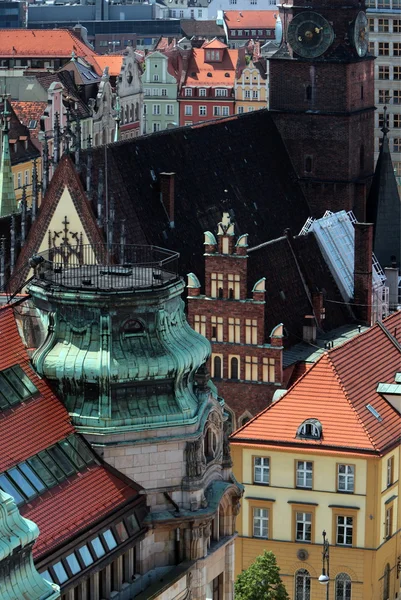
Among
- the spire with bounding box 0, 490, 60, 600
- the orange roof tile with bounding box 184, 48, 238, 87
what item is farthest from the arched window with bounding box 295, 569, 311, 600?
the orange roof tile with bounding box 184, 48, 238, 87

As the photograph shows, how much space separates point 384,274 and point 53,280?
49.7 meters

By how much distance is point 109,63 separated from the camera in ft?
604

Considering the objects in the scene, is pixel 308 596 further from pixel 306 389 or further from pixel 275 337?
pixel 275 337

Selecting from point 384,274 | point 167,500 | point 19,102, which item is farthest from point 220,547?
point 19,102

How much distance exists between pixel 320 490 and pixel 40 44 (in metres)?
118

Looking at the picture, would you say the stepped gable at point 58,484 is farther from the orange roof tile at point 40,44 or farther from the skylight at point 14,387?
the orange roof tile at point 40,44

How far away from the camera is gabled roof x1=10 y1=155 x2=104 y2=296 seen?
81.9 m

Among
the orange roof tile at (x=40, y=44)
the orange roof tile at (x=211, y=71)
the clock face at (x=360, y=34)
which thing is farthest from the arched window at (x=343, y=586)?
the orange roof tile at (x=211, y=71)

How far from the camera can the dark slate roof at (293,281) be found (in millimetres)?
86125

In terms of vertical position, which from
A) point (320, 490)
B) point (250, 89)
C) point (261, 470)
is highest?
point (261, 470)

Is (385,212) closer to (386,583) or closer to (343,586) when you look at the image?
(386,583)

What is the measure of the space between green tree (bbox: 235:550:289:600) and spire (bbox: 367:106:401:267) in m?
35.6

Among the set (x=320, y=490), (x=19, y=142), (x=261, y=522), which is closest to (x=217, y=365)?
(x=261, y=522)

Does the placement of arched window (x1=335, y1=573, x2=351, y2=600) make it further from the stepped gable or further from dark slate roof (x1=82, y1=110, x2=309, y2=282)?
the stepped gable
